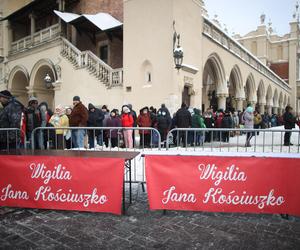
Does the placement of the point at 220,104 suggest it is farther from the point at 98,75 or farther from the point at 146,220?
the point at 146,220

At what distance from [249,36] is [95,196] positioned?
58321 millimetres

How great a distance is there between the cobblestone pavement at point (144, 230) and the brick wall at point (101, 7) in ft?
53.6

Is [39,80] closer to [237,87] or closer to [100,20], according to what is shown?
[100,20]

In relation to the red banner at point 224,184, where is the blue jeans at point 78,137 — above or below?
above

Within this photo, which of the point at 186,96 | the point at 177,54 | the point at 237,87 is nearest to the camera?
the point at 177,54

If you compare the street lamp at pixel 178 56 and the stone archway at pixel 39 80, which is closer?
the street lamp at pixel 178 56

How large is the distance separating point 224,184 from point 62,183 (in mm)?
2483

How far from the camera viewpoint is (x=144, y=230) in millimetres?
4066

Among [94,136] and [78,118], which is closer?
[94,136]

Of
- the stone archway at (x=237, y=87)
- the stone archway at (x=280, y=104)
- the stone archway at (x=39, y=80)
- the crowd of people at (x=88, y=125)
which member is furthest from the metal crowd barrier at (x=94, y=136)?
the stone archway at (x=280, y=104)

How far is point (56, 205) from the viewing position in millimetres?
4574

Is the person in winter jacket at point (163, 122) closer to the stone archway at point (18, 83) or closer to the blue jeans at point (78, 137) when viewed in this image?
the blue jeans at point (78, 137)

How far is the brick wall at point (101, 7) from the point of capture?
1883 centimetres

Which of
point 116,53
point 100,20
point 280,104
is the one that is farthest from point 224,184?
point 280,104
